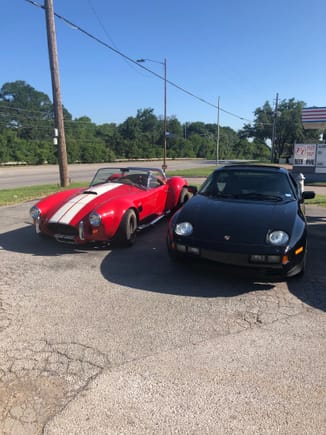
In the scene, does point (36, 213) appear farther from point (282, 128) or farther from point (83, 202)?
point (282, 128)

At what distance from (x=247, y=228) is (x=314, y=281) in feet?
3.71

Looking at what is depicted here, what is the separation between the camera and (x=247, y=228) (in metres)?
3.88

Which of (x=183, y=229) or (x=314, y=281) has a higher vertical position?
(x=183, y=229)

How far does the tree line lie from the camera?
44125mm

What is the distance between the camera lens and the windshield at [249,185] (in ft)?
15.9

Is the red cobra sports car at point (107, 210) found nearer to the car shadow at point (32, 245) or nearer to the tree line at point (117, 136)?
the car shadow at point (32, 245)

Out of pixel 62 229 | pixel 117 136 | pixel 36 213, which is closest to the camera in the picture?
pixel 62 229

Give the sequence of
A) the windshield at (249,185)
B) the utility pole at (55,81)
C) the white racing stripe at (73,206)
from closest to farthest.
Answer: the windshield at (249,185), the white racing stripe at (73,206), the utility pole at (55,81)

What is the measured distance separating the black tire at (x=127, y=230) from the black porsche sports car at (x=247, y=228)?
3.57 feet

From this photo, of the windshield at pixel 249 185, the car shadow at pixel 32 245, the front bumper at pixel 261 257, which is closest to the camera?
the front bumper at pixel 261 257

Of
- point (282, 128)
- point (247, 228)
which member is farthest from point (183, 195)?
point (282, 128)

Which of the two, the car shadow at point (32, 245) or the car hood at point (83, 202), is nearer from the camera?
the car hood at point (83, 202)

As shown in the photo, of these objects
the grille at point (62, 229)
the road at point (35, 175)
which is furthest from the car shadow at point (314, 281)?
the road at point (35, 175)

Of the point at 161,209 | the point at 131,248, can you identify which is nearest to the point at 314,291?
the point at 131,248
